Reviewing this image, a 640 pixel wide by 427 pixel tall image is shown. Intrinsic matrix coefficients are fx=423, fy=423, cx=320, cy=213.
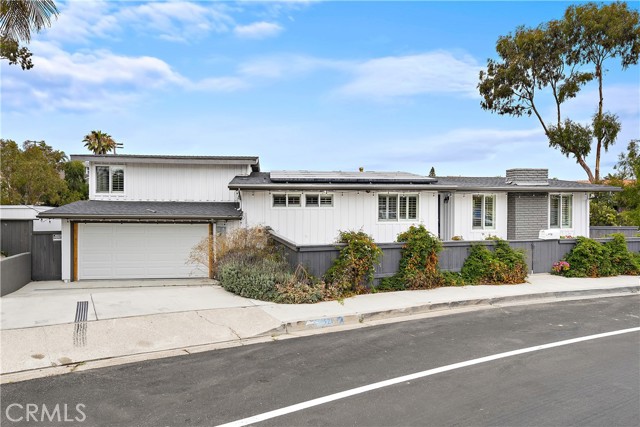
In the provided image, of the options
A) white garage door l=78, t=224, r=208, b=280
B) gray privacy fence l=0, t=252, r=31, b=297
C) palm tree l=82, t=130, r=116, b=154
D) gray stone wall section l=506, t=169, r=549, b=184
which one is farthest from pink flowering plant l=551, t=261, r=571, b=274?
palm tree l=82, t=130, r=116, b=154

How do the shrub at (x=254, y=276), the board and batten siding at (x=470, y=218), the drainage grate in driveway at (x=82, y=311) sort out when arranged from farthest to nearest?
the board and batten siding at (x=470, y=218) < the shrub at (x=254, y=276) < the drainage grate in driveway at (x=82, y=311)

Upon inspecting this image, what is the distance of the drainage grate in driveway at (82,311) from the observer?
8.42 meters

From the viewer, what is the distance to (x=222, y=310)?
9344 millimetres

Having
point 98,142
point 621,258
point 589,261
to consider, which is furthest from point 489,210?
point 98,142

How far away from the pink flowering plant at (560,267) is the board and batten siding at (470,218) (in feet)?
10.3

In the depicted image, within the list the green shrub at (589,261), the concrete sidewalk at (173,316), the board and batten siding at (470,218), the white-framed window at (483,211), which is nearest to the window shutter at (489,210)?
the white-framed window at (483,211)

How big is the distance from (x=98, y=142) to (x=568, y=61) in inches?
1908

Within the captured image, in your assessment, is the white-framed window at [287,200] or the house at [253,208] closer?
the house at [253,208]

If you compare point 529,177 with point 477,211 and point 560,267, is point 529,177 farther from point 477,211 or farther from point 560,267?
point 560,267

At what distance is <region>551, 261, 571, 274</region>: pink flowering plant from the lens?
14.2 meters

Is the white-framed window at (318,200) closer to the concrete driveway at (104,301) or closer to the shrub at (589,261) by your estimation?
the concrete driveway at (104,301)

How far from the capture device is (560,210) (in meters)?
18.5

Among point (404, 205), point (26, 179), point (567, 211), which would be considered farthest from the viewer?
point (26, 179)

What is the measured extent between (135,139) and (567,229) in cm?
2458
